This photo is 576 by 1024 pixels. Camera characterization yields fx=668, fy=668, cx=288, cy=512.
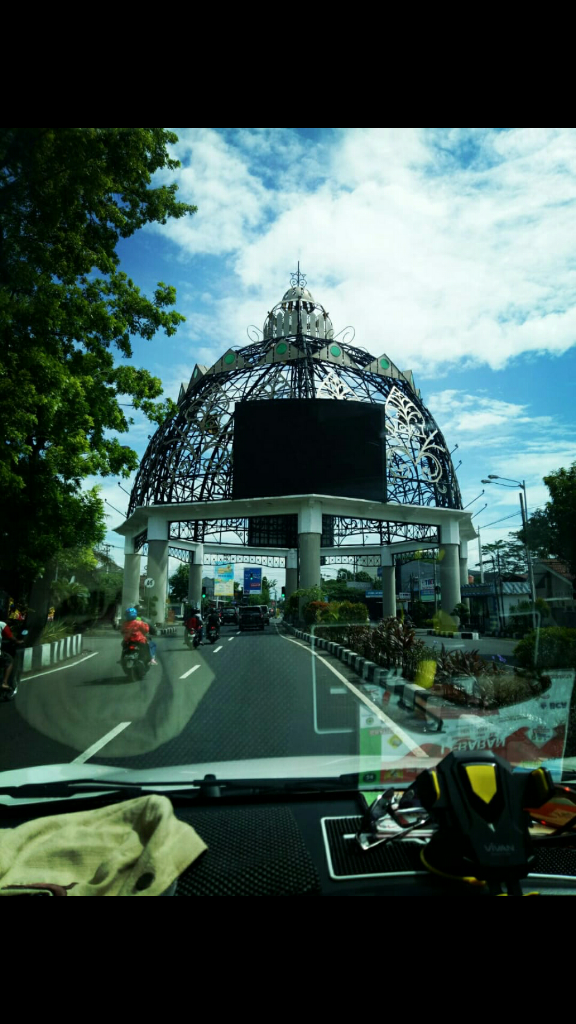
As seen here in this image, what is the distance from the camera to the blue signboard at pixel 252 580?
5559cm

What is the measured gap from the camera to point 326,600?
3195cm

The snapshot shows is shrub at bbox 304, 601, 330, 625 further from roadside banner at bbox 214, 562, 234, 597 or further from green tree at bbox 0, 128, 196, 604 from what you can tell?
roadside banner at bbox 214, 562, 234, 597

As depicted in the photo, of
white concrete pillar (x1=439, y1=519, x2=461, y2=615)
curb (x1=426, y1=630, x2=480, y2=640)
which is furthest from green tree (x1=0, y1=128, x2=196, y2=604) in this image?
white concrete pillar (x1=439, y1=519, x2=461, y2=615)

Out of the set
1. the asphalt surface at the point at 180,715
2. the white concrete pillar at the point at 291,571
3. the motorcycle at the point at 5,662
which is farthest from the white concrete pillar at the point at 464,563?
the motorcycle at the point at 5,662

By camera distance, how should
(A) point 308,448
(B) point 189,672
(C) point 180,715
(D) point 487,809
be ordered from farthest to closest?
1. (A) point 308,448
2. (B) point 189,672
3. (C) point 180,715
4. (D) point 487,809

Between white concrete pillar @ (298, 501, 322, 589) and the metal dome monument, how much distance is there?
0.06 metres

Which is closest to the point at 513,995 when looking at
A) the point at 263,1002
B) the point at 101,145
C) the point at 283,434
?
the point at 263,1002

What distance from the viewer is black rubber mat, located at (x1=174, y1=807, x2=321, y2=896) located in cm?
218

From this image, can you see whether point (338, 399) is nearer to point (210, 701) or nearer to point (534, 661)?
point (210, 701)

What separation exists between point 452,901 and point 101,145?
9574 mm

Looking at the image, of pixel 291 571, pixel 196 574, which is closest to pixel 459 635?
pixel 196 574

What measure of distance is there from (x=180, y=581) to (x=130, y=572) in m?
22.5

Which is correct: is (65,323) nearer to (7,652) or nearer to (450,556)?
(7,652)

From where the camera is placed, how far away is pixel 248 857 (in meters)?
2.40
